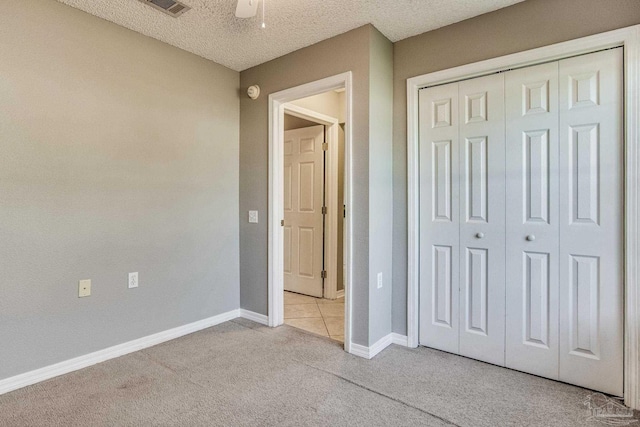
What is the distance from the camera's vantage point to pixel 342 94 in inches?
164

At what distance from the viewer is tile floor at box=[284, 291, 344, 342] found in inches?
123

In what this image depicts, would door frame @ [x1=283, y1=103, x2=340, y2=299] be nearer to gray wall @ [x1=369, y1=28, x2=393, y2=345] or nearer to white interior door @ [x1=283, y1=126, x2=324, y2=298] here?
white interior door @ [x1=283, y1=126, x2=324, y2=298]

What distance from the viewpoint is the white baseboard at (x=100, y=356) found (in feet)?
6.90

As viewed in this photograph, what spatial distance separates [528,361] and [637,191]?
1.20 m

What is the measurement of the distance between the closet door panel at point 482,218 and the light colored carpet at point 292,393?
0.69 feet

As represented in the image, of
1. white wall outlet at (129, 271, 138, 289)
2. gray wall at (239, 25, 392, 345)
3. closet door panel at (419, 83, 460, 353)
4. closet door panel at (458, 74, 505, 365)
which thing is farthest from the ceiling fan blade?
white wall outlet at (129, 271, 138, 289)

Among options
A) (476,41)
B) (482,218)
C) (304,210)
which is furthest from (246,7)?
(304,210)

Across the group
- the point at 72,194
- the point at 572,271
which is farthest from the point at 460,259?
the point at 72,194

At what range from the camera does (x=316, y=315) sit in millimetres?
3531

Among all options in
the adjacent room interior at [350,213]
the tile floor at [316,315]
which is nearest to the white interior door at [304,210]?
the tile floor at [316,315]

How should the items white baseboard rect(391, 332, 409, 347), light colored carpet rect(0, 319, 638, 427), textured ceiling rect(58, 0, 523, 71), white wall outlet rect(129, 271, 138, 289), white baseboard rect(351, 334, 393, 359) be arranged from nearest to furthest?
light colored carpet rect(0, 319, 638, 427) → textured ceiling rect(58, 0, 523, 71) → white baseboard rect(351, 334, 393, 359) → white wall outlet rect(129, 271, 138, 289) → white baseboard rect(391, 332, 409, 347)

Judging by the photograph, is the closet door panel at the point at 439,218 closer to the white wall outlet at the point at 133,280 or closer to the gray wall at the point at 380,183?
the gray wall at the point at 380,183

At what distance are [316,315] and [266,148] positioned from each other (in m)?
1.72

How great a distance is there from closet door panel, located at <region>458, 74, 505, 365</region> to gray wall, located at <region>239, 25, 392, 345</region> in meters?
0.60
